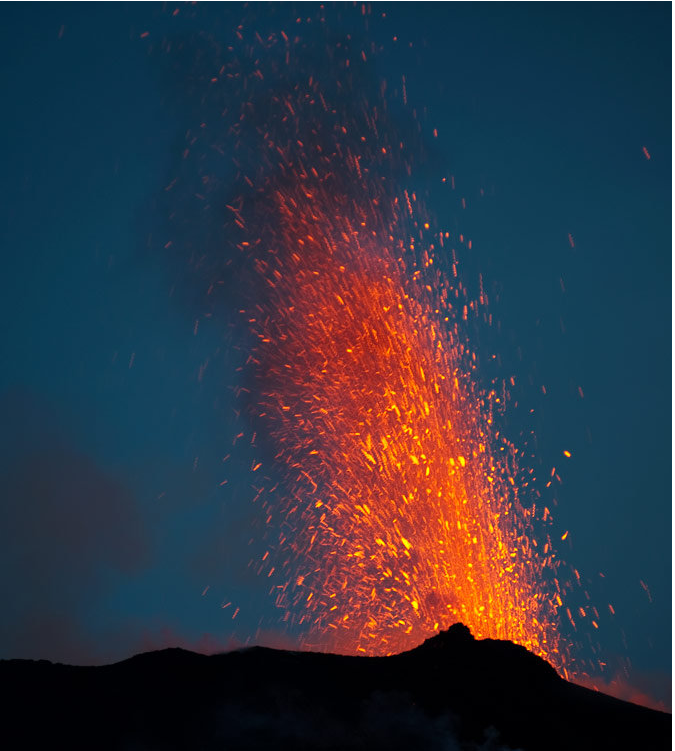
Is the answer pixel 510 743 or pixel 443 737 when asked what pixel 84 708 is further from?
pixel 510 743

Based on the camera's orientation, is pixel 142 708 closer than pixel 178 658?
Yes

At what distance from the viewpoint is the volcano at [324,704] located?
31.0 metres

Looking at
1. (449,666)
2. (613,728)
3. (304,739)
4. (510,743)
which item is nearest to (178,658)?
(304,739)

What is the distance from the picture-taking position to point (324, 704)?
32.7 m

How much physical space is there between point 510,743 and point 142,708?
14.2m

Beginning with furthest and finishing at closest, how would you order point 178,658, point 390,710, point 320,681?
1. point 178,658
2. point 320,681
3. point 390,710

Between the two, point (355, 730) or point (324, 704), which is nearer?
point (355, 730)

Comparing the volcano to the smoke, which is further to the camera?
the volcano

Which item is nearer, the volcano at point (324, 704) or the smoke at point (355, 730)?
the smoke at point (355, 730)

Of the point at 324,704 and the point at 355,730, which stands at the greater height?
the point at 324,704

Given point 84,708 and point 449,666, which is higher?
point 449,666

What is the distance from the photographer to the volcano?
30969 mm

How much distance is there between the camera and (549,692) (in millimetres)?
35000

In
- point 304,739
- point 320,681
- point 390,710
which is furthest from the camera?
point 320,681
